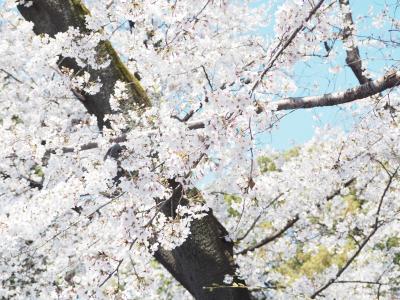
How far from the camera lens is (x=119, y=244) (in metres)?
2.82

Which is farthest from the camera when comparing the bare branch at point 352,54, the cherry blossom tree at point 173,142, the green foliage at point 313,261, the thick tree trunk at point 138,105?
the green foliage at point 313,261

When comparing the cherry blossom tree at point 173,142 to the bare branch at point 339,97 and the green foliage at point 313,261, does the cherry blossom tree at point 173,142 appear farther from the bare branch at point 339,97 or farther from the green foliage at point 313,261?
the green foliage at point 313,261

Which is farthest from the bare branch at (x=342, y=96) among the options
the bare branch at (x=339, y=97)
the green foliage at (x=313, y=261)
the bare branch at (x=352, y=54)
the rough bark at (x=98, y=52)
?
the green foliage at (x=313, y=261)

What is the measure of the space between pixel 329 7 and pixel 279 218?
3.95 m

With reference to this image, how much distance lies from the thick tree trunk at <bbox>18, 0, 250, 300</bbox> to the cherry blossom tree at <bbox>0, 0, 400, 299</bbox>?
13mm

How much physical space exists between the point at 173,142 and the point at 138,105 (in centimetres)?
188

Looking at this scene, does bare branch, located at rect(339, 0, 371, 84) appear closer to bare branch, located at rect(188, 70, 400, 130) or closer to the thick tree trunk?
bare branch, located at rect(188, 70, 400, 130)

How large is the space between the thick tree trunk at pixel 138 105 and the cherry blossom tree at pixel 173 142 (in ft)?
0.04

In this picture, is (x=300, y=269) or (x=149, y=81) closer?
(x=149, y=81)

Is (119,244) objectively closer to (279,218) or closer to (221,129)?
(221,129)

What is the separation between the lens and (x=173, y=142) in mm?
2318

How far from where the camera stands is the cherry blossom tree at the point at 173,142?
2605 millimetres

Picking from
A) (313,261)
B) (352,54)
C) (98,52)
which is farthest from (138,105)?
(313,261)

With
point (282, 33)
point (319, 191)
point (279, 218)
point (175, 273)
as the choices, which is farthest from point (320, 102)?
point (279, 218)
